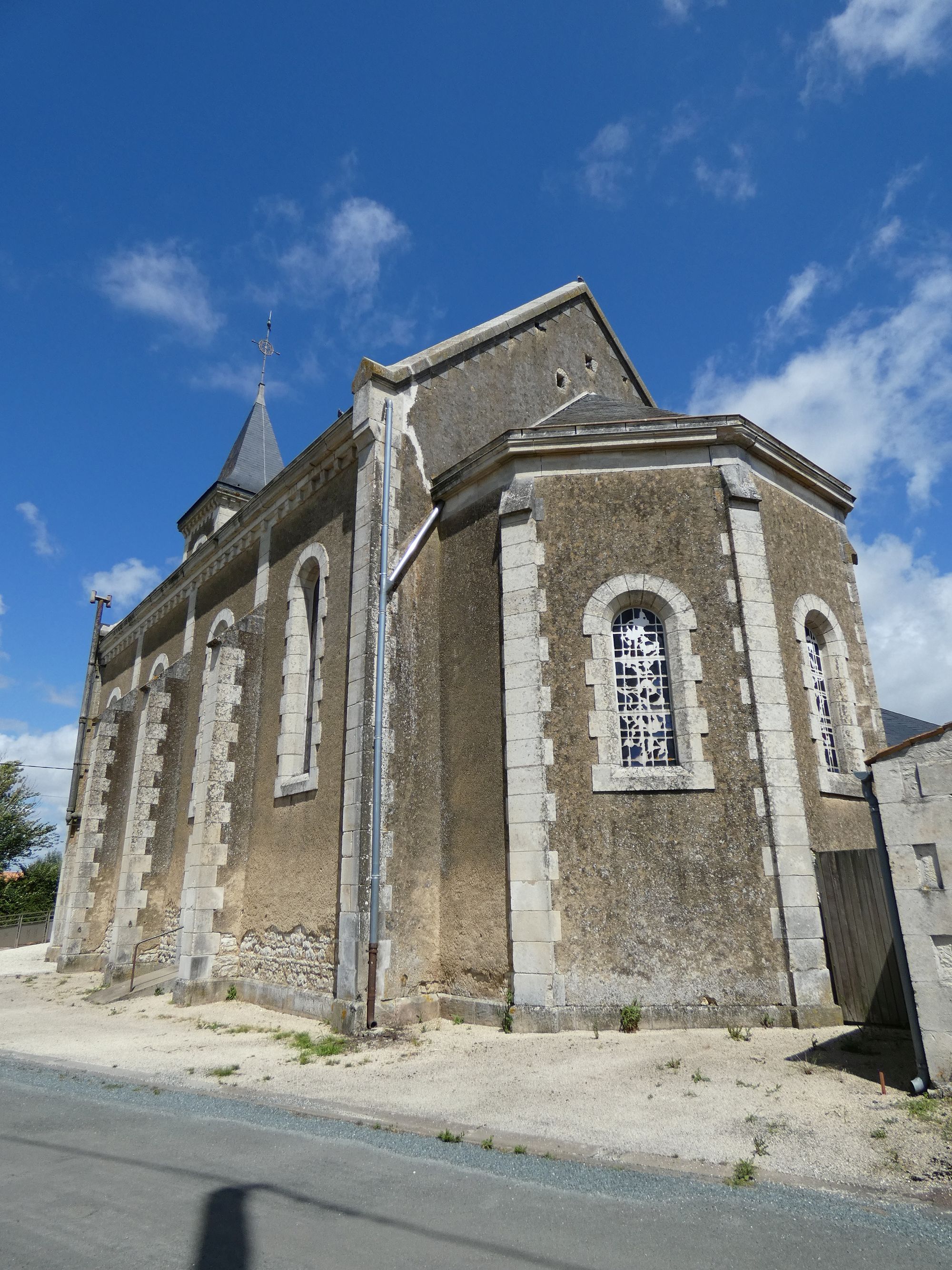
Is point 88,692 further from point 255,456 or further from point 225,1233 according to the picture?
point 225,1233

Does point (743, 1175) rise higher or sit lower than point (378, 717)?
lower

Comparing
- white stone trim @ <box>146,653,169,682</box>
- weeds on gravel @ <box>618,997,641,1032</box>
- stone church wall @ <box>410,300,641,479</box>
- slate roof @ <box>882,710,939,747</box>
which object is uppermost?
stone church wall @ <box>410,300,641,479</box>

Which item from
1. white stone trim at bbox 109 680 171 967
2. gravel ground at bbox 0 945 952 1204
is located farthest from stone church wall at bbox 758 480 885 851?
white stone trim at bbox 109 680 171 967

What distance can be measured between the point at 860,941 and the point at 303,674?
770 cm

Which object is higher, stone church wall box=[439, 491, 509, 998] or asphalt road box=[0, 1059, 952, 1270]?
stone church wall box=[439, 491, 509, 998]

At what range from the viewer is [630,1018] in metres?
7.48

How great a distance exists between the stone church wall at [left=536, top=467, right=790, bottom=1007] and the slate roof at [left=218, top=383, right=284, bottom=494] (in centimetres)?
1595

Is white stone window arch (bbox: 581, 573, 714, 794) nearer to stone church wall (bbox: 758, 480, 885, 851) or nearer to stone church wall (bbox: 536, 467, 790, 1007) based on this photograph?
stone church wall (bbox: 536, 467, 790, 1007)

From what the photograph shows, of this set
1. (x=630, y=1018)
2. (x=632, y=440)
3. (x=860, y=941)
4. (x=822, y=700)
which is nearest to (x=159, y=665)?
(x=632, y=440)

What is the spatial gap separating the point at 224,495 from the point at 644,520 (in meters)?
16.5

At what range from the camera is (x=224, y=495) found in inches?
893

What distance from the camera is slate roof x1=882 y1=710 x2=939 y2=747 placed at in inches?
456

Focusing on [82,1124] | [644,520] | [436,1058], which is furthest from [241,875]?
[644,520]

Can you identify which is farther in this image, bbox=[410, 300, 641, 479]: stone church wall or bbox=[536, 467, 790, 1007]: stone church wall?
bbox=[410, 300, 641, 479]: stone church wall
